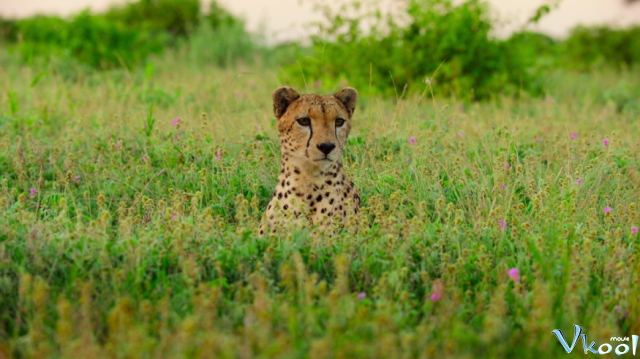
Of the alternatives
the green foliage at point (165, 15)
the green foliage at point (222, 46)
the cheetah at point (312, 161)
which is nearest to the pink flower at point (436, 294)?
the cheetah at point (312, 161)

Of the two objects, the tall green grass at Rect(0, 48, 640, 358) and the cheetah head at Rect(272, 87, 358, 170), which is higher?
the cheetah head at Rect(272, 87, 358, 170)

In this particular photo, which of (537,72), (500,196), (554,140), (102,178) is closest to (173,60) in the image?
(537,72)

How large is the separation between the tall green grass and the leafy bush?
125 inches

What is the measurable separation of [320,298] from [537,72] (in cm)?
761

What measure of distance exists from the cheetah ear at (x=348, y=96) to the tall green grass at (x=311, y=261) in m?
0.64

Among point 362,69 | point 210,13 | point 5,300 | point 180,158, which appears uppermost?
point 210,13

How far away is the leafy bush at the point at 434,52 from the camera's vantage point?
305 inches

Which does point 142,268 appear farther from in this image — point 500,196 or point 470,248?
point 500,196

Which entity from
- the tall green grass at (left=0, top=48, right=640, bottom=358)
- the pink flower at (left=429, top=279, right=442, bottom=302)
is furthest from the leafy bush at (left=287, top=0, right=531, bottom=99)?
the pink flower at (left=429, top=279, right=442, bottom=302)

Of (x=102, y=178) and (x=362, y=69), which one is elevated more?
(x=362, y=69)

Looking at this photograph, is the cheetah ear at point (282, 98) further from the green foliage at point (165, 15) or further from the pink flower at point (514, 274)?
the green foliage at point (165, 15)

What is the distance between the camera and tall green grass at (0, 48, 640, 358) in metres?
2.13

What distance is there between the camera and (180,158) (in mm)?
4641

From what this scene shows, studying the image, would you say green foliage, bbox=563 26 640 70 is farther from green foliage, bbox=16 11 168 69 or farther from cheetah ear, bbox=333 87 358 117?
cheetah ear, bbox=333 87 358 117
